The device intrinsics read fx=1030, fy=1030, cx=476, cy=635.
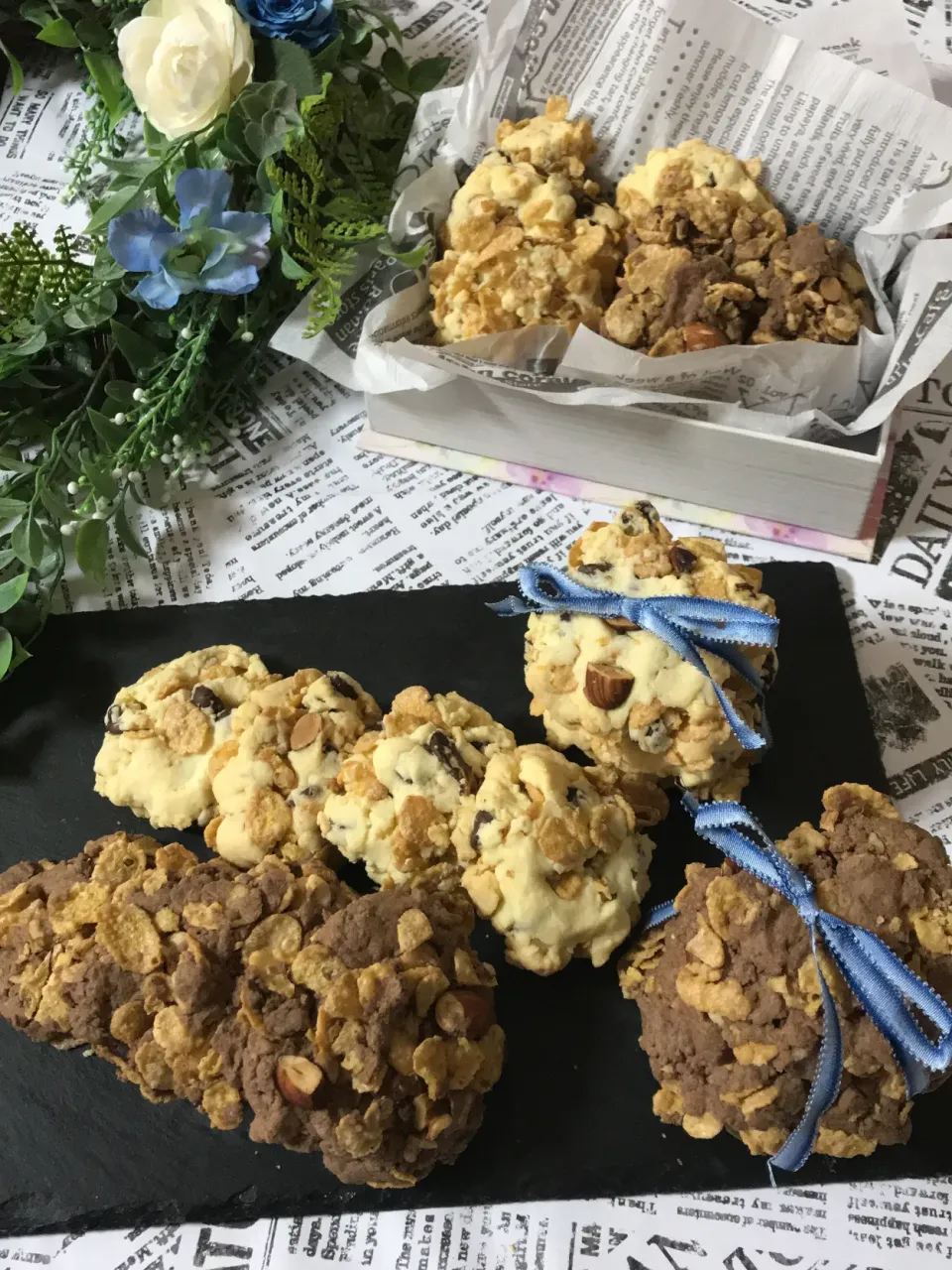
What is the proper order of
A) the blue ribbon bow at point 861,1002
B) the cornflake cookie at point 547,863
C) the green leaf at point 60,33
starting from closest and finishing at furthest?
the blue ribbon bow at point 861,1002
the cornflake cookie at point 547,863
the green leaf at point 60,33

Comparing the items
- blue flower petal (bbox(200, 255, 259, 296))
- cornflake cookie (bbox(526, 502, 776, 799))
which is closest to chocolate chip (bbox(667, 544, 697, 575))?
cornflake cookie (bbox(526, 502, 776, 799))

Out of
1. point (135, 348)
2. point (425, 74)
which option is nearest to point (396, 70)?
point (425, 74)

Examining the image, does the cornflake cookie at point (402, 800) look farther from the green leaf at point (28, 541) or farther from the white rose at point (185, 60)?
the white rose at point (185, 60)

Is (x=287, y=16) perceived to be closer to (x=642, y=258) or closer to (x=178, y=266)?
(x=178, y=266)

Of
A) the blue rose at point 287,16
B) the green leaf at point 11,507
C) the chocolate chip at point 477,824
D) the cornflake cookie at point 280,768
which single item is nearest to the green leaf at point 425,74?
the blue rose at point 287,16

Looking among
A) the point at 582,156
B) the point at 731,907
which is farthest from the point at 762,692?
the point at 582,156
